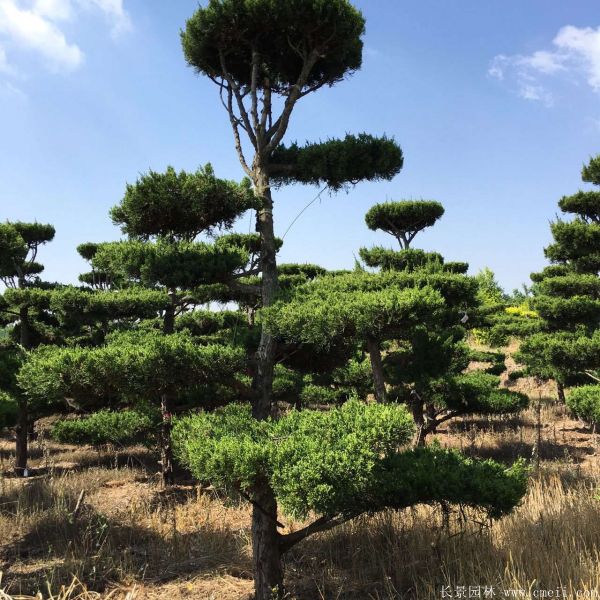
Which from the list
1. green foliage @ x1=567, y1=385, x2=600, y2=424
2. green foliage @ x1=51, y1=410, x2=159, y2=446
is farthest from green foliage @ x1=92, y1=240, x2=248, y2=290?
green foliage @ x1=567, y1=385, x2=600, y2=424

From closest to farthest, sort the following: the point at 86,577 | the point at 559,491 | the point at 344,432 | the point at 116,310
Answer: the point at 344,432 → the point at 86,577 → the point at 559,491 → the point at 116,310

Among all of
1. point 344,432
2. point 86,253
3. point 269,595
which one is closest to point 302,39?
point 344,432

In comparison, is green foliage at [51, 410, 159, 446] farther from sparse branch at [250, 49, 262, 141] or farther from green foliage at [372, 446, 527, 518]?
green foliage at [372, 446, 527, 518]

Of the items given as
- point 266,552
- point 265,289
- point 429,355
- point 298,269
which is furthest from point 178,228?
point 298,269

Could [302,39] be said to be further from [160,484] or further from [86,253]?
[86,253]

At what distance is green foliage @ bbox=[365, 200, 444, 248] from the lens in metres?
12.5

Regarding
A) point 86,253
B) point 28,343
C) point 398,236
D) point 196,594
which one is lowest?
point 196,594

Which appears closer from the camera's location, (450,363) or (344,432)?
(344,432)

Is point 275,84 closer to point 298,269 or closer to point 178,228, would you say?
point 178,228

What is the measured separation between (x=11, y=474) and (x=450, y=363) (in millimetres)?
9371

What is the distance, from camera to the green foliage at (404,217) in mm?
12469

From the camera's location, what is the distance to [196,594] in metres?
4.64

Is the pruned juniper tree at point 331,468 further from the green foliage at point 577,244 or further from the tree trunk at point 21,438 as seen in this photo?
the green foliage at point 577,244

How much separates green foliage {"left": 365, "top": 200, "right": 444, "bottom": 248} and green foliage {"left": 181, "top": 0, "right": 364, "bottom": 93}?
6.72 meters
